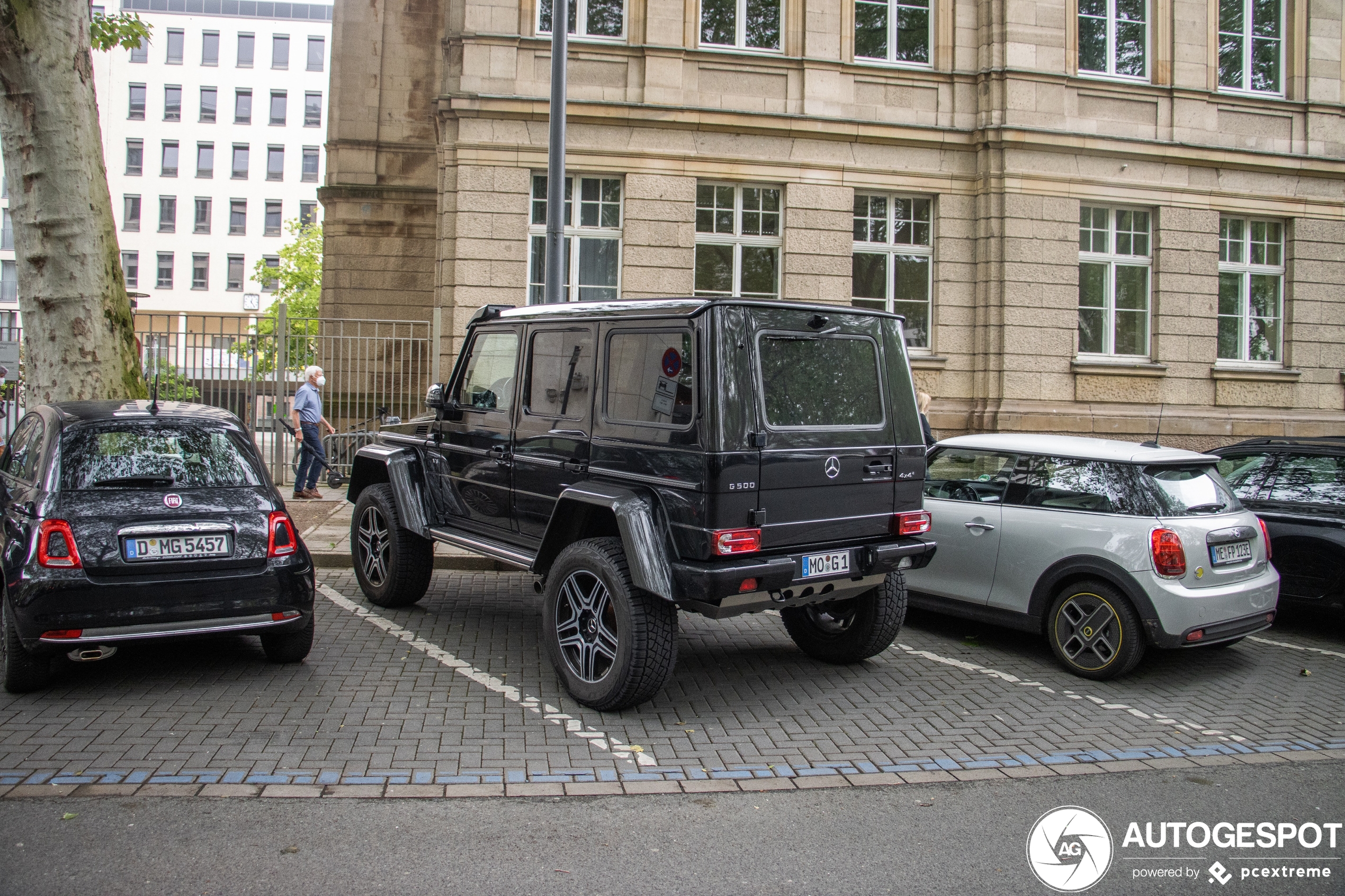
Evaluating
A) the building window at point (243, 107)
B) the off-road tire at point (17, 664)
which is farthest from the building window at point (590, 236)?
the building window at point (243, 107)

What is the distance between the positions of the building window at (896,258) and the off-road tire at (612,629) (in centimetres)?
1104

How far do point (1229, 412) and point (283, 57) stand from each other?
61330 millimetres

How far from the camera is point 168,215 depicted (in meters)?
61.1

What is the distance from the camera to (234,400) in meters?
14.3

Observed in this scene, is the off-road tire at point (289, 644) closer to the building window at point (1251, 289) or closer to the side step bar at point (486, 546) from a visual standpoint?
the side step bar at point (486, 546)

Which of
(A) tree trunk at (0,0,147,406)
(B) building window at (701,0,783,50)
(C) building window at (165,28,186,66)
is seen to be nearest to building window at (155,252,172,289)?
(C) building window at (165,28,186,66)

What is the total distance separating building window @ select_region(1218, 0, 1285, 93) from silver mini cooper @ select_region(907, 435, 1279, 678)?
13200mm

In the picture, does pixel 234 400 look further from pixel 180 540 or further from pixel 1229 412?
pixel 1229 412

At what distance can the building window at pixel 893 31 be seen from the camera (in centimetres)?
1571

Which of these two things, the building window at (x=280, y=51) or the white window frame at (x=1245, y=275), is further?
the building window at (x=280, y=51)

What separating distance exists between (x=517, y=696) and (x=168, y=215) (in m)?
65.1

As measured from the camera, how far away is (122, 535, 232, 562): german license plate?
203 inches

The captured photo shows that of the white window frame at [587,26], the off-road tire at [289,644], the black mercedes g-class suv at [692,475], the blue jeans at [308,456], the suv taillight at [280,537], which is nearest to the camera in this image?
the black mercedes g-class suv at [692,475]

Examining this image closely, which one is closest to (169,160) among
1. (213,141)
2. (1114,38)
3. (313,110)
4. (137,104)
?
(213,141)
